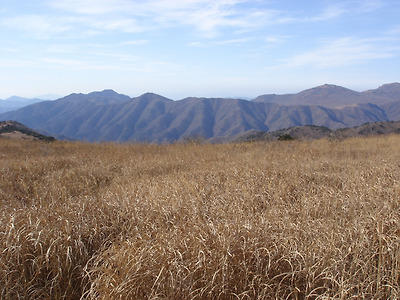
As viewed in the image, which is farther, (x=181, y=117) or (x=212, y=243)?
(x=181, y=117)

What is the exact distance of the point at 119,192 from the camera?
5.81 metres

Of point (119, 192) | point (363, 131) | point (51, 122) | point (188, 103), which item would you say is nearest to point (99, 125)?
point (51, 122)

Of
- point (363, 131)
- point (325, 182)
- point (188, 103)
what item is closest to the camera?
point (325, 182)

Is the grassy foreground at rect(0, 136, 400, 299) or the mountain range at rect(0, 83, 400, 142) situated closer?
the grassy foreground at rect(0, 136, 400, 299)

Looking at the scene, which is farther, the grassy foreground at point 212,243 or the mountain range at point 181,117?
the mountain range at point 181,117

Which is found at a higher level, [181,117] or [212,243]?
[212,243]

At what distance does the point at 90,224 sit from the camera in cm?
400

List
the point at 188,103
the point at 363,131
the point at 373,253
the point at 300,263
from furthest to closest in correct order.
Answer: the point at 188,103 < the point at 363,131 < the point at 373,253 < the point at 300,263

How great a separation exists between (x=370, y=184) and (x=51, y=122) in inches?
6630

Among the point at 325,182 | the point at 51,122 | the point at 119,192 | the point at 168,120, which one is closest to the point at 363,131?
the point at 325,182

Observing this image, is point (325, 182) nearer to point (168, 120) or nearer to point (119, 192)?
point (119, 192)

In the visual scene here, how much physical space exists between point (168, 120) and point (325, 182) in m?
149

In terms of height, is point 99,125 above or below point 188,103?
below

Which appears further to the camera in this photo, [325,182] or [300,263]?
[325,182]
